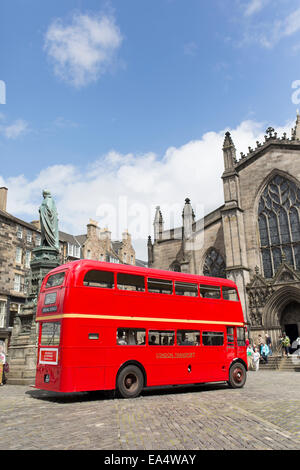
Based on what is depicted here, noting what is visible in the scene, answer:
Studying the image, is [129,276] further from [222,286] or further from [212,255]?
[212,255]

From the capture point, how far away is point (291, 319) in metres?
29.3

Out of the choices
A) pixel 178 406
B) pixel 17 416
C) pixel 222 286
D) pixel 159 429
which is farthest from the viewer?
pixel 222 286

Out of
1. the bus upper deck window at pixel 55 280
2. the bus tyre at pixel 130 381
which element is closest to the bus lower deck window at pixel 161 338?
the bus tyre at pixel 130 381

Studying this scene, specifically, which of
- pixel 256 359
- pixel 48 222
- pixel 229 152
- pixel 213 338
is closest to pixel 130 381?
pixel 213 338

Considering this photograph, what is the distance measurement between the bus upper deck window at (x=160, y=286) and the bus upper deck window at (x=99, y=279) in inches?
58.2

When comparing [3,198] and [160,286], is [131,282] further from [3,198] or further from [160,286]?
[3,198]

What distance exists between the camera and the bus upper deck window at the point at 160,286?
42.3ft

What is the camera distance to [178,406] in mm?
10000

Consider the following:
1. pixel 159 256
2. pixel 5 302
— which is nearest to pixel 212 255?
pixel 159 256

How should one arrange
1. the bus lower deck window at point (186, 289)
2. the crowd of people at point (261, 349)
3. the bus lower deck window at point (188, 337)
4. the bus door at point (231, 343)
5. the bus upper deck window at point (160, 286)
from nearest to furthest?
the bus upper deck window at point (160, 286) → the bus lower deck window at point (188, 337) → the bus lower deck window at point (186, 289) → the bus door at point (231, 343) → the crowd of people at point (261, 349)

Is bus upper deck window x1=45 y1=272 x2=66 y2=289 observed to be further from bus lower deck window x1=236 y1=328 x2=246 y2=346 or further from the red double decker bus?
bus lower deck window x1=236 y1=328 x2=246 y2=346

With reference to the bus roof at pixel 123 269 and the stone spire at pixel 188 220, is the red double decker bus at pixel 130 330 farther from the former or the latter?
the stone spire at pixel 188 220

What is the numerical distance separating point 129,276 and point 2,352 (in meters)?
7.20

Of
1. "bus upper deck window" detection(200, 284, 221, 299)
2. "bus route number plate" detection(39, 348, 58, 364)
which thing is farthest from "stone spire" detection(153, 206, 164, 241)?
"bus route number plate" detection(39, 348, 58, 364)
